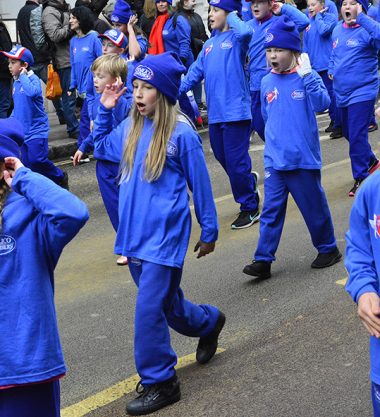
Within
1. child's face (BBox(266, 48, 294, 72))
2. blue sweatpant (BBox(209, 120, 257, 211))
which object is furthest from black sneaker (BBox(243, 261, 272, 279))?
blue sweatpant (BBox(209, 120, 257, 211))

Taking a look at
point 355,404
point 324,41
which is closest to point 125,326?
point 355,404

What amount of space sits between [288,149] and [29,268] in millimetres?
3794

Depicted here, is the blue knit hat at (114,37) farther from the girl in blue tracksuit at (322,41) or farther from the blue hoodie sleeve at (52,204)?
the blue hoodie sleeve at (52,204)

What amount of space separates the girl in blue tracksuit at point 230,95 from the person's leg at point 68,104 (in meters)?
5.55

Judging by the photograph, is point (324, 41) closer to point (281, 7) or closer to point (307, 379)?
point (281, 7)

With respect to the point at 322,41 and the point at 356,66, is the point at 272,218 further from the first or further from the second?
the point at 322,41

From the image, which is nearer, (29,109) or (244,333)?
(244,333)

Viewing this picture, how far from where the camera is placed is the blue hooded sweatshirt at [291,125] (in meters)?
6.98

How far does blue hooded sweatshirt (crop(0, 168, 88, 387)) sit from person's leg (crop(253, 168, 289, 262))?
3642 mm

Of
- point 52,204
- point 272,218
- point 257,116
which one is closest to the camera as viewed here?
point 52,204

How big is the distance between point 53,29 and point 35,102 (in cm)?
413

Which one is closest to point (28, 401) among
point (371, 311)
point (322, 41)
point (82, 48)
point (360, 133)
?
point (371, 311)

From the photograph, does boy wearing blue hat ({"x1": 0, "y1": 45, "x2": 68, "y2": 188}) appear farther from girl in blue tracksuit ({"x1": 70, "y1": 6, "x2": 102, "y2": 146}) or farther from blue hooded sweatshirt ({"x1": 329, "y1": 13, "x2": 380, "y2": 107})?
blue hooded sweatshirt ({"x1": 329, "y1": 13, "x2": 380, "y2": 107})

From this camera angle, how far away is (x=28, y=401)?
3510 millimetres
